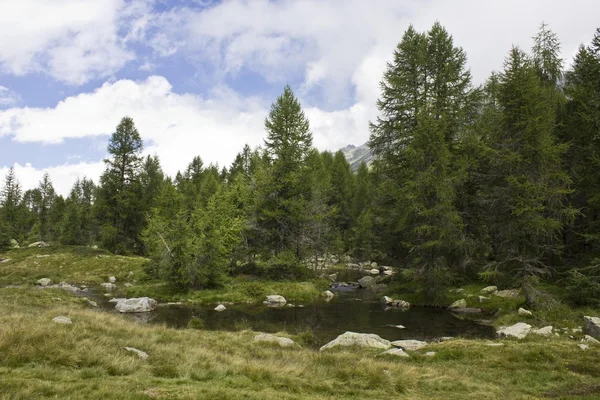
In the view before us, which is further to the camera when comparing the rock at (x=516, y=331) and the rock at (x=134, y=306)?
the rock at (x=134, y=306)

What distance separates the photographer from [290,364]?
1191 cm

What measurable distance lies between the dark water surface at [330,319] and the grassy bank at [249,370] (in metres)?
5.61

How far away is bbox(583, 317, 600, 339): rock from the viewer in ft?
55.6

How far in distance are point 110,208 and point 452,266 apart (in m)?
48.2

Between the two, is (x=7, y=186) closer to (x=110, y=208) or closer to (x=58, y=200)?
(x=58, y=200)

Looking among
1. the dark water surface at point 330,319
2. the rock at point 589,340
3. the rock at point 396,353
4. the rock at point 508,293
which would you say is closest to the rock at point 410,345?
the rock at point 396,353

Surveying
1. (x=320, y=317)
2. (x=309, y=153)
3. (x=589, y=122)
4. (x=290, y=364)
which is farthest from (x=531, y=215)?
(x=309, y=153)

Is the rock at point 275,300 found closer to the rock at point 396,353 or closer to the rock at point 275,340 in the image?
the rock at point 275,340

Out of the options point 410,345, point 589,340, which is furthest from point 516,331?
point 410,345

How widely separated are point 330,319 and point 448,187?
13808 millimetres

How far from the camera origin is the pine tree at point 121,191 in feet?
184

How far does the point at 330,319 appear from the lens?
2473 cm

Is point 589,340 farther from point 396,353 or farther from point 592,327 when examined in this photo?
point 396,353

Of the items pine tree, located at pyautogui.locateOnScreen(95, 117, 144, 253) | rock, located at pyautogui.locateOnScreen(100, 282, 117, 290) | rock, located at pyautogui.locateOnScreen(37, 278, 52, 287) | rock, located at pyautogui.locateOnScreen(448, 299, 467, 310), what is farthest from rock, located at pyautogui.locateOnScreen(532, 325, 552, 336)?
pine tree, located at pyautogui.locateOnScreen(95, 117, 144, 253)
